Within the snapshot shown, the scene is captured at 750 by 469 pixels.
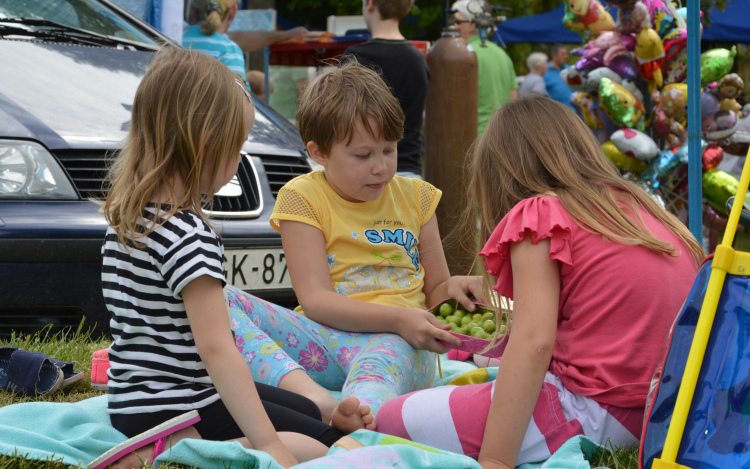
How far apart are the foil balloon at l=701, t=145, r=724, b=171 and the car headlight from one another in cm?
452

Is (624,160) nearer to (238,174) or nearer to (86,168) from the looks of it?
(238,174)

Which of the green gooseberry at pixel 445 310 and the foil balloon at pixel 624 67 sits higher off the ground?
the foil balloon at pixel 624 67

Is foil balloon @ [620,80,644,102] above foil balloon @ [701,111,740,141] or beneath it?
above

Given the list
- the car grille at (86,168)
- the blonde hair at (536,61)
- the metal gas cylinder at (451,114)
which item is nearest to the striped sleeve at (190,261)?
the car grille at (86,168)

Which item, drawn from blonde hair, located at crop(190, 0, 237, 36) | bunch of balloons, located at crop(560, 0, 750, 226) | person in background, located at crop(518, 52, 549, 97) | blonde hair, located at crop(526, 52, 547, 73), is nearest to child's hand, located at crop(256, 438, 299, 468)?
blonde hair, located at crop(190, 0, 237, 36)

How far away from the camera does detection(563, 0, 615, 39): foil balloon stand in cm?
579

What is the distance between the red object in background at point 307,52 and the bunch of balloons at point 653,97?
53.1 inches

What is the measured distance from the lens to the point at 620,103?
17.9 feet

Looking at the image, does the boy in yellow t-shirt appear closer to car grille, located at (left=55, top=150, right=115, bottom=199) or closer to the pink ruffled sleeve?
the pink ruffled sleeve

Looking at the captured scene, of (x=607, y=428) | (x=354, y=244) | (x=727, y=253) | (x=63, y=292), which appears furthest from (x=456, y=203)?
(x=727, y=253)

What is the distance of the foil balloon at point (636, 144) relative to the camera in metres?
5.46

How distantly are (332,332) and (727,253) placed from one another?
1.46 m

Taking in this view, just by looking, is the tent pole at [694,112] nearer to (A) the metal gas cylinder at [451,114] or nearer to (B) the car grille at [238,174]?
(B) the car grille at [238,174]

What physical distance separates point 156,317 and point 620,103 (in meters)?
4.51
